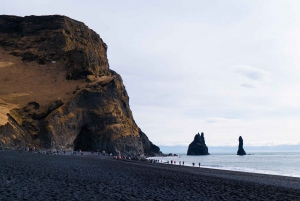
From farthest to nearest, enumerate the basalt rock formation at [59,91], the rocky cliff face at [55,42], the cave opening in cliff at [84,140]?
the rocky cliff face at [55,42] < the cave opening in cliff at [84,140] < the basalt rock formation at [59,91]

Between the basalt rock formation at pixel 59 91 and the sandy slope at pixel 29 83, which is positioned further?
the sandy slope at pixel 29 83

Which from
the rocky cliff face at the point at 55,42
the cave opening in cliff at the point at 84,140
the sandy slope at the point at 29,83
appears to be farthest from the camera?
the rocky cliff face at the point at 55,42

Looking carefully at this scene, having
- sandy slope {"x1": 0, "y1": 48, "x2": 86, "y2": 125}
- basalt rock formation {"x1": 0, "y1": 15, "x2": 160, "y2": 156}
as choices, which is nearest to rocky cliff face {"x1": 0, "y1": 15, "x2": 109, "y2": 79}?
basalt rock formation {"x1": 0, "y1": 15, "x2": 160, "y2": 156}

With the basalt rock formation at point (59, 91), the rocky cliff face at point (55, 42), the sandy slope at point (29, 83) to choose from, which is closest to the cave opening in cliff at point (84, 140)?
the basalt rock formation at point (59, 91)

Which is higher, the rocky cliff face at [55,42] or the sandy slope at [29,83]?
the rocky cliff face at [55,42]

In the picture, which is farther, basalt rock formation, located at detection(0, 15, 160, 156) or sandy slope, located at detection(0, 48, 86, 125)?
sandy slope, located at detection(0, 48, 86, 125)

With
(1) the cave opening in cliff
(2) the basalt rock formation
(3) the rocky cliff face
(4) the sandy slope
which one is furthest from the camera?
(3) the rocky cliff face

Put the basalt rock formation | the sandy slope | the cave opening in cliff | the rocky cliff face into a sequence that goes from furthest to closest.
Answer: the rocky cliff face < the cave opening in cliff < the sandy slope < the basalt rock formation

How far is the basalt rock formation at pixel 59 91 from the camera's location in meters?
73.8

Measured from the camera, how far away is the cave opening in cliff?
85312 mm

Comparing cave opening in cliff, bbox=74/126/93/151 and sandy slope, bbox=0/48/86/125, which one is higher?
sandy slope, bbox=0/48/86/125

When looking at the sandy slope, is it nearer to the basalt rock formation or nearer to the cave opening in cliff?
the basalt rock formation

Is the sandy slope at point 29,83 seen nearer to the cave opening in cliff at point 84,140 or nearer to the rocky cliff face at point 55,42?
the rocky cliff face at point 55,42

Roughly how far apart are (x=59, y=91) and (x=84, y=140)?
56.6ft
